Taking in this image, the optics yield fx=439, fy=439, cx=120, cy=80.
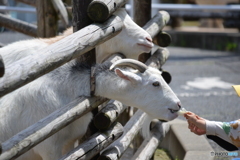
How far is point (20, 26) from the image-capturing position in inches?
277

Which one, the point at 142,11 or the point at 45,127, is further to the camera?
the point at 142,11

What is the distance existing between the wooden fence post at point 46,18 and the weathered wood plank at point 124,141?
2.13 meters

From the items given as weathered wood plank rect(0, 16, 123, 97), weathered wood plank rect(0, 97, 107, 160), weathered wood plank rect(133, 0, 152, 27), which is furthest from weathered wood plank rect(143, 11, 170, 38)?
weathered wood plank rect(0, 97, 107, 160)

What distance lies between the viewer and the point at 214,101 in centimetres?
841

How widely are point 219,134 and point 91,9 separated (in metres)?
1.49

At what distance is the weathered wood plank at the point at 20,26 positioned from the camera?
22.8ft

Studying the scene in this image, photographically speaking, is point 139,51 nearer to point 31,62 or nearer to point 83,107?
point 83,107

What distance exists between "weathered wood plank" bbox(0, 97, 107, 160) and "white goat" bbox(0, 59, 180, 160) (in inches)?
6.6

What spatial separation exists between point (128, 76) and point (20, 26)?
3860 mm

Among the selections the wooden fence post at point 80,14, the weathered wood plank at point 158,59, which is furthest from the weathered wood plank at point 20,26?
the wooden fence post at point 80,14

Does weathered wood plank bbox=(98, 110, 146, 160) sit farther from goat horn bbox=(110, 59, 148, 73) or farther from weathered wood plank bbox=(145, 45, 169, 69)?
goat horn bbox=(110, 59, 148, 73)

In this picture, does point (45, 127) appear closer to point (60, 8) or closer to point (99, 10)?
point (99, 10)

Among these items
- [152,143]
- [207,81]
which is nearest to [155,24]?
[152,143]

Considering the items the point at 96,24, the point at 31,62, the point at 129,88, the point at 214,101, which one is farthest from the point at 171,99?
the point at 214,101
